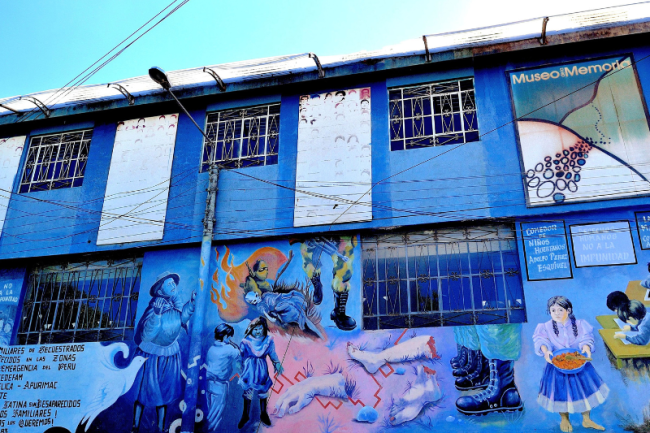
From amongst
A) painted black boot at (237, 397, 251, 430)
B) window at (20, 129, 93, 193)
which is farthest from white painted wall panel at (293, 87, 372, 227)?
window at (20, 129, 93, 193)

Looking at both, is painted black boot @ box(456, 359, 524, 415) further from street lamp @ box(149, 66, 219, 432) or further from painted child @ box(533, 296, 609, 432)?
street lamp @ box(149, 66, 219, 432)

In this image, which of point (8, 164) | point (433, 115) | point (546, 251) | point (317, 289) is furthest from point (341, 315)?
point (8, 164)

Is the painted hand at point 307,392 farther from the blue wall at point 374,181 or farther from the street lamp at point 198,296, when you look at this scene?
the blue wall at point 374,181

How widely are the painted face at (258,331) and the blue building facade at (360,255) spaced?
0.06 m

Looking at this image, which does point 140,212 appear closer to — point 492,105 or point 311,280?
point 311,280

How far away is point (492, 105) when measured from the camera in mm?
10781

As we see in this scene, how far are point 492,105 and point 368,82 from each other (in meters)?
2.57

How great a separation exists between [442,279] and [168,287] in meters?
5.41

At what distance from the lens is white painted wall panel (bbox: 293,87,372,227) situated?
10.8 m

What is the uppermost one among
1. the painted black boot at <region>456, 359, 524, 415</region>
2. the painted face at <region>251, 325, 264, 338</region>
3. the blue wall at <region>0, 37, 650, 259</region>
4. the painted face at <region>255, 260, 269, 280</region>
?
the blue wall at <region>0, 37, 650, 259</region>

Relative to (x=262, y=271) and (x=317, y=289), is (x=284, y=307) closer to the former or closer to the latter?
(x=317, y=289)

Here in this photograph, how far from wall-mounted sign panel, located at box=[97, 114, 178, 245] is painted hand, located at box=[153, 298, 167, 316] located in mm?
1309

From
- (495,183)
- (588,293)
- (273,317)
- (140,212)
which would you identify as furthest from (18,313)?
(588,293)

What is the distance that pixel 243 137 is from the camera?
39.9ft
